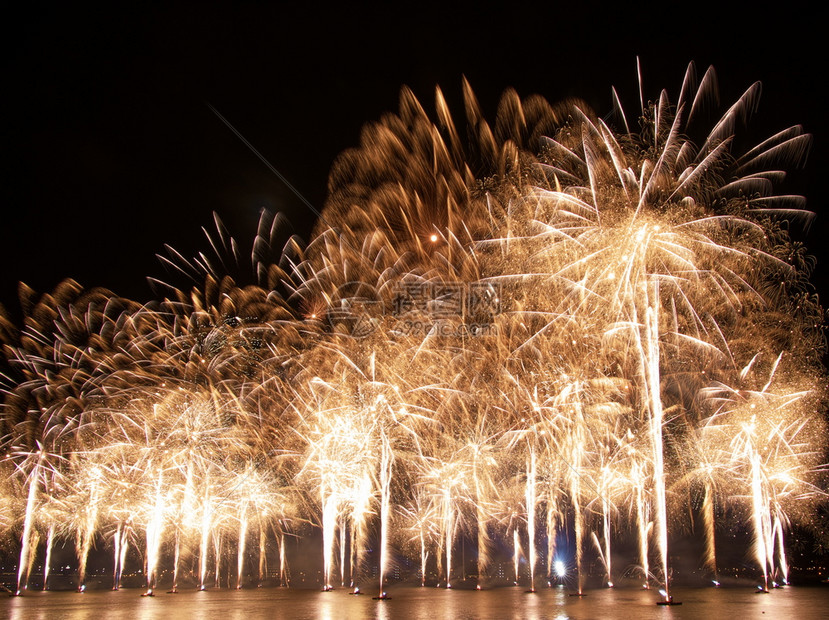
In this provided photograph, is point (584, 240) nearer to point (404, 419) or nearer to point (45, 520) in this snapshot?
point (404, 419)

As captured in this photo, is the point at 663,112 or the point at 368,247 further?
the point at 368,247

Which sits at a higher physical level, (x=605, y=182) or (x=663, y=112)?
(x=663, y=112)

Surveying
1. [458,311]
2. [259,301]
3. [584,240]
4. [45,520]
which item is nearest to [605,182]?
[584,240]

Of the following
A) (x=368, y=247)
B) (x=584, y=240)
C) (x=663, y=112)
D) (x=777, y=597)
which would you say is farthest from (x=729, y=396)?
(x=368, y=247)

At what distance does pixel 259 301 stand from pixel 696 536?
38908 millimetres

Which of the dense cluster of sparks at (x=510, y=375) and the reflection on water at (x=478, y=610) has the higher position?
the dense cluster of sparks at (x=510, y=375)

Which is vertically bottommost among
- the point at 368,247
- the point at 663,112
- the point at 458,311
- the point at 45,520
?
the point at 45,520

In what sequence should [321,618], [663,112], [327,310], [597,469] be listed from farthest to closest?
[597,469], [327,310], [663,112], [321,618]

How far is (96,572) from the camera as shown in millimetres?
89000

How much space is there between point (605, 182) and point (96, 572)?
89.1 meters

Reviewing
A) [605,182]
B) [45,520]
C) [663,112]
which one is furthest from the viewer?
[45,520]

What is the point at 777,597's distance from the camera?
3016cm

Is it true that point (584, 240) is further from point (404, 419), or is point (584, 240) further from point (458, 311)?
point (404, 419)

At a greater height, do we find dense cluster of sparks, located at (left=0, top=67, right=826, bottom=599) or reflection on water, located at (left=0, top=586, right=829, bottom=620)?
dense cluster of sparks, located at (left=0, top=67, right=826, bottom=599)
